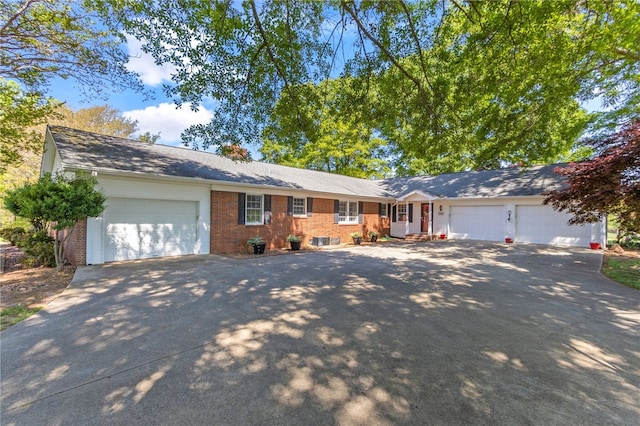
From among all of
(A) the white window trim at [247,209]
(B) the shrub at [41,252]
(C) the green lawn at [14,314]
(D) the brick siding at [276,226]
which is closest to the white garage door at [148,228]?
(D) the brick siding at [276,226]

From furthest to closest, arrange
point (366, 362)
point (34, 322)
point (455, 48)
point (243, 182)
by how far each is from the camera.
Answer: point (243, 182) < point (455, 48) < point (34, 322) < point (366, 362)

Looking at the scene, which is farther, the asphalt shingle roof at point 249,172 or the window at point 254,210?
the window at point 254,210

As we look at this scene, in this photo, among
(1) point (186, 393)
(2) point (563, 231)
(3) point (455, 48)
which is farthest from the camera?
(2) point (563, 231)

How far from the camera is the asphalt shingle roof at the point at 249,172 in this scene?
343 inches

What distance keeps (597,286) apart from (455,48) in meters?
7.36

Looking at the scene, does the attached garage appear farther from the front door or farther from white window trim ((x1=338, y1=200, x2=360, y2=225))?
the front door

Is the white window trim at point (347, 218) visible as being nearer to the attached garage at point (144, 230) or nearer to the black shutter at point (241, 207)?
the black shutter at point (241, 207)

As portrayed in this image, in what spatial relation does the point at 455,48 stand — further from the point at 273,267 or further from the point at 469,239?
the point at 469,239

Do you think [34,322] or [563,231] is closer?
[34,322]

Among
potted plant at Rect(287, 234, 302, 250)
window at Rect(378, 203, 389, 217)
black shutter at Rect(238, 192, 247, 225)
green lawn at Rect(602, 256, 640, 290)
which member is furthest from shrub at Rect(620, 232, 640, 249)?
black shutter at Rect(238, 192, 247, 225)

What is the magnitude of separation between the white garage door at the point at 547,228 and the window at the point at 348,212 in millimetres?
8952

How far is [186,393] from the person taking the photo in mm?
2496

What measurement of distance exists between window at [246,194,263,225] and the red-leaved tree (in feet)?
35.5

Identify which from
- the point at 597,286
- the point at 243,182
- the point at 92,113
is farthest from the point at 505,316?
the point at 92,113
